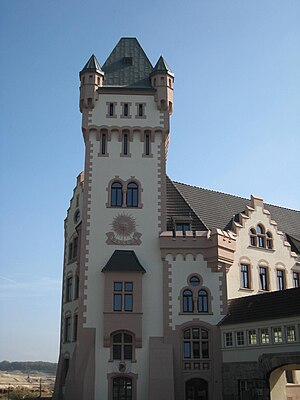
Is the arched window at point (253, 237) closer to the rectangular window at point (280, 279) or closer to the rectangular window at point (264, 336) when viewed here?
the rectangular window at point (280, 279)

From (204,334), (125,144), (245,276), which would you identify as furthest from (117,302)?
(125,144)

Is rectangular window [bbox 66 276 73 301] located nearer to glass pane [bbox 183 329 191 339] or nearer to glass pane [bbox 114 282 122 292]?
glass pane [bbox 114 282 122 292]

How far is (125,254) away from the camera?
3225cm

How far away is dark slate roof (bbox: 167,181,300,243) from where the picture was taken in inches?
1428

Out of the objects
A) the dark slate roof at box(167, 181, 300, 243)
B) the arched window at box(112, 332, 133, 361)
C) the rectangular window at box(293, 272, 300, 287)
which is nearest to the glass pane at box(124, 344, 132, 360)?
the arched window at box(112, 332, 133, 361)

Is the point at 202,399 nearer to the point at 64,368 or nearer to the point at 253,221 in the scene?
the point at 64,368

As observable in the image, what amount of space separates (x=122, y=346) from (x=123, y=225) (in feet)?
24.6

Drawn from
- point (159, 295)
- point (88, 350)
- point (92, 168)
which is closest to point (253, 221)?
point (159, 295)

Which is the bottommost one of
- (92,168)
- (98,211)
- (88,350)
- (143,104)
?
(88,350)

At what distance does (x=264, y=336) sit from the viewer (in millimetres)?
28188

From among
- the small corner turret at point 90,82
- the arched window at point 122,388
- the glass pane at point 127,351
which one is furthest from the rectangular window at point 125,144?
the arched window at point 122,388

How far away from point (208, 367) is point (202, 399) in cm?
183

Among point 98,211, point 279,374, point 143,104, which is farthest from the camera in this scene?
point 143,104

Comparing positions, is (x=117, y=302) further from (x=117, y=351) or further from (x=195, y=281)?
(x=195, y=281)
